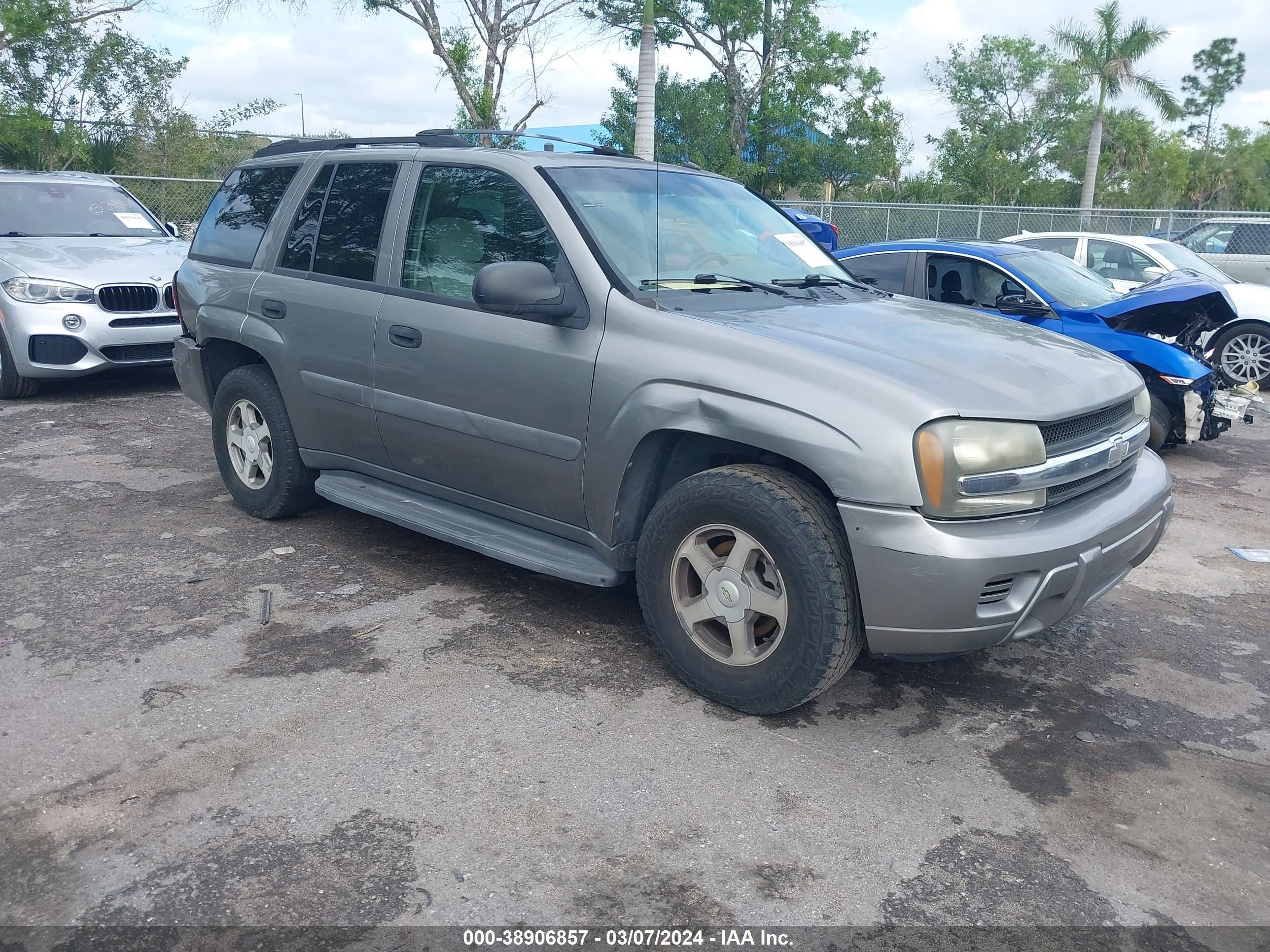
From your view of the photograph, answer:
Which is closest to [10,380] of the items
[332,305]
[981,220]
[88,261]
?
[88,261]

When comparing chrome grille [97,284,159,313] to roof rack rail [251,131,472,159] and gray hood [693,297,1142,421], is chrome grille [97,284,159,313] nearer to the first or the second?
roof rack rail [251,131,472,159]

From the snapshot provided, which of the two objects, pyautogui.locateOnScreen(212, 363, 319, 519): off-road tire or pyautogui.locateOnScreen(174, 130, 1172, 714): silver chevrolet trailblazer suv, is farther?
pyautogui.locateOnScreen(212, 363, 319, 519): off-road tire

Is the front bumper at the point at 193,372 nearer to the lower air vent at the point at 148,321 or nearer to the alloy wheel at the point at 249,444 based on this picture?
the alloy wheel at the point at 249,444

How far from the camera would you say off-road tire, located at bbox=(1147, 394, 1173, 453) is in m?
7.41

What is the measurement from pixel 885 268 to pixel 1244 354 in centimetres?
510

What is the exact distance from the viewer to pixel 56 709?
11.5ft

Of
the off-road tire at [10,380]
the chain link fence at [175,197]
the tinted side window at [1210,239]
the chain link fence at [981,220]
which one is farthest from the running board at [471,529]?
the chain link fence at [981,220]

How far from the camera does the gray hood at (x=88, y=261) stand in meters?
8.45

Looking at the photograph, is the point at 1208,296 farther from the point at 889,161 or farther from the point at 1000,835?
the point at 889,161

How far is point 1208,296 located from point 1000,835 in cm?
539

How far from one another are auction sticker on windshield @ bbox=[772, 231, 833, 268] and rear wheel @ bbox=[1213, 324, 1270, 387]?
25.7 feet

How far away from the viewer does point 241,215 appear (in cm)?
543

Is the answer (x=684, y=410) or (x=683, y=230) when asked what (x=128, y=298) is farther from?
(x=684, y=410)

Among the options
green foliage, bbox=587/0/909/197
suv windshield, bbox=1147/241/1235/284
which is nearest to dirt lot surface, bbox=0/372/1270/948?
suv windshield, bbox=1147/241/1235/284
